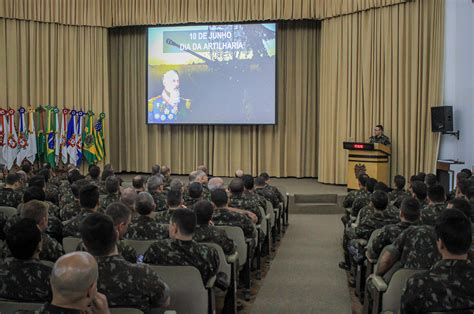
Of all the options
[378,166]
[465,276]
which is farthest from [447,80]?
[465,276]

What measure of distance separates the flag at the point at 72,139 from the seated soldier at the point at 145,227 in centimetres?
857

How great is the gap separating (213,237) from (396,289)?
1.46 metres

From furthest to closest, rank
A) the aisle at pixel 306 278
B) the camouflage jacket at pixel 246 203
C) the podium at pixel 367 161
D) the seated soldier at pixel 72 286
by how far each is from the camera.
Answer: the podium at pixel 367 161 < the camouflage jacket at pixel 246 203 < the aisle at pixel 306 278 < the seated soldier at pixel 72 286

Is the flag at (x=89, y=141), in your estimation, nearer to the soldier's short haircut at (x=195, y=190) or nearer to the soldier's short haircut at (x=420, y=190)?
the soldier's short haircut at (x=195, y=190)

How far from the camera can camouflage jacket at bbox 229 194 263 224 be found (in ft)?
18.6

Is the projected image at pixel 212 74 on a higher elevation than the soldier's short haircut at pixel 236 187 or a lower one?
higher

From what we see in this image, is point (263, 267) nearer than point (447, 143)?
Yes

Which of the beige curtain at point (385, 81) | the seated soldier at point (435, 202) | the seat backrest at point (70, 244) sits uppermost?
the beige curtain at point (385, 81)

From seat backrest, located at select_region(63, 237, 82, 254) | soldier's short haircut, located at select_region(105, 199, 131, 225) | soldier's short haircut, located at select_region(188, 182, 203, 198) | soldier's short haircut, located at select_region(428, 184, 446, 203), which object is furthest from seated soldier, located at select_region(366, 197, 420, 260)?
seat backrest, located at select_region(63, 237, 82, 254)

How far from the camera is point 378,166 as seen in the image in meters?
9.79

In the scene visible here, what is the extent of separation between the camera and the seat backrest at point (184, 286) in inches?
120

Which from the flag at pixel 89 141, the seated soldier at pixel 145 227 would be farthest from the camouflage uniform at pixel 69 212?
the flag at pixel 89 141

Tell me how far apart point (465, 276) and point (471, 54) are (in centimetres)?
719

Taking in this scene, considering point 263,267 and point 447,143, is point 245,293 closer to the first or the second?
point 263,267
